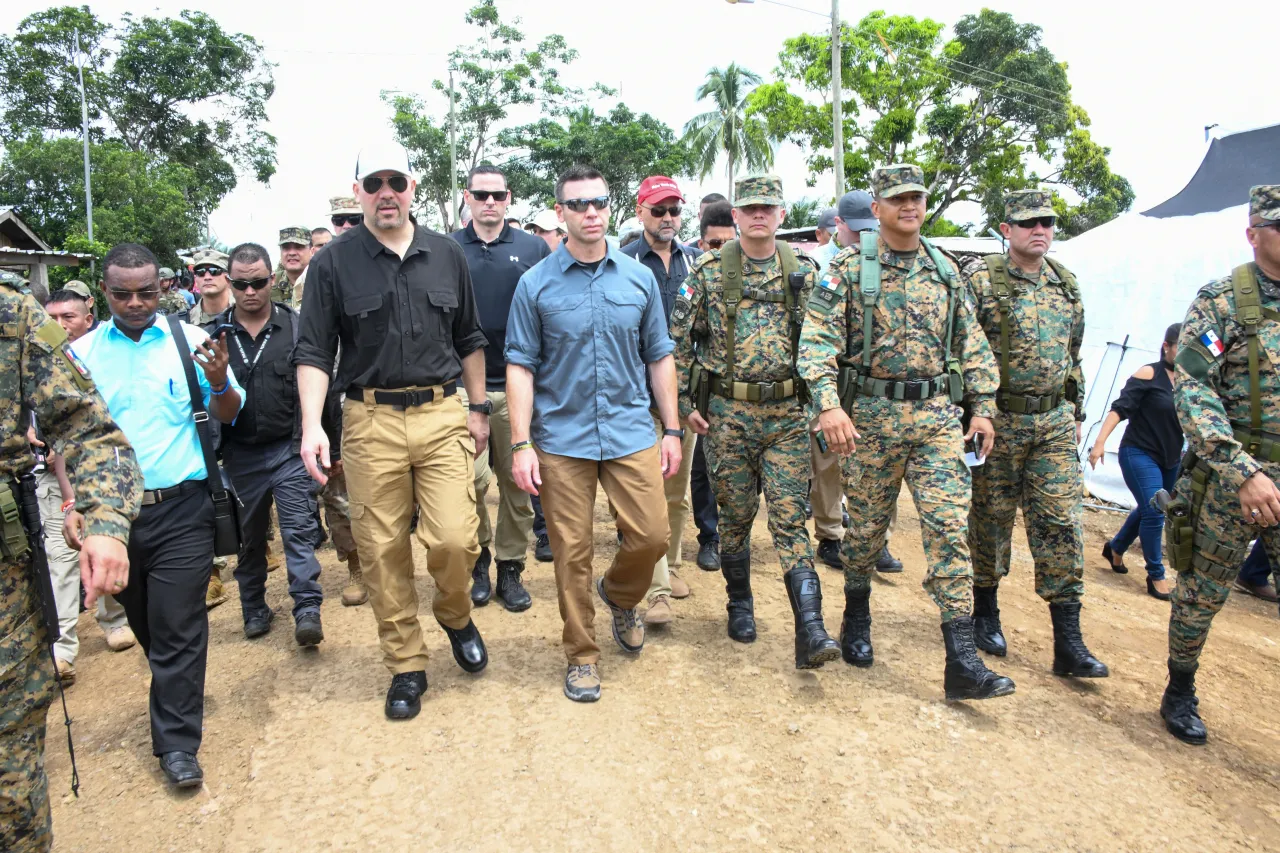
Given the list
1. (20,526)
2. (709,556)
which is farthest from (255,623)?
(709,556)

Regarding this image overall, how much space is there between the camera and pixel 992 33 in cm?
3209

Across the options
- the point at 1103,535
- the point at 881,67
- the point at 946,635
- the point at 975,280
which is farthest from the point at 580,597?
the point at 881,67

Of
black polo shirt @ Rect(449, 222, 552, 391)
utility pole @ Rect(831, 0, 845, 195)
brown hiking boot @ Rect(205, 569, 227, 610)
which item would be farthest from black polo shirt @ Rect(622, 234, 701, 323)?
utility pole @ Rect(831, 0, 845, 195)

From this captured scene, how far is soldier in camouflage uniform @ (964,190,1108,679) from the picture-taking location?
4.36 m

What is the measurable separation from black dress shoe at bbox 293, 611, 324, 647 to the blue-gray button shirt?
65.9 inches

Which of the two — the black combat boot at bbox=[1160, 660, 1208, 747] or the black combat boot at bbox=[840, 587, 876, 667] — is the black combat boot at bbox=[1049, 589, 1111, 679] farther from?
the black combat boot at bbox=[840, 587, 876, 667]

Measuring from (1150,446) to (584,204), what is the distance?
199 inches

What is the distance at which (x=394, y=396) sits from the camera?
3.93 m

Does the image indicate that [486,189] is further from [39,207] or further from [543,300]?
[39,207]

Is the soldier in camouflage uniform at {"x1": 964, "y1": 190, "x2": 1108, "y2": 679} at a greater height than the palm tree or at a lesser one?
lesser

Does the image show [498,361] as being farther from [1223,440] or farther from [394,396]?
[1223,440]

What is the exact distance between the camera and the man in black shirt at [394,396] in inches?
154

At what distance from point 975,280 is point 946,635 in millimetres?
1873

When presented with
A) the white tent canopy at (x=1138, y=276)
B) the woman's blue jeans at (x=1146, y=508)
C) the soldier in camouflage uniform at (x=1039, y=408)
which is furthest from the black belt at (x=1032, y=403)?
the white tent canopy at (x=1138, y=276)
